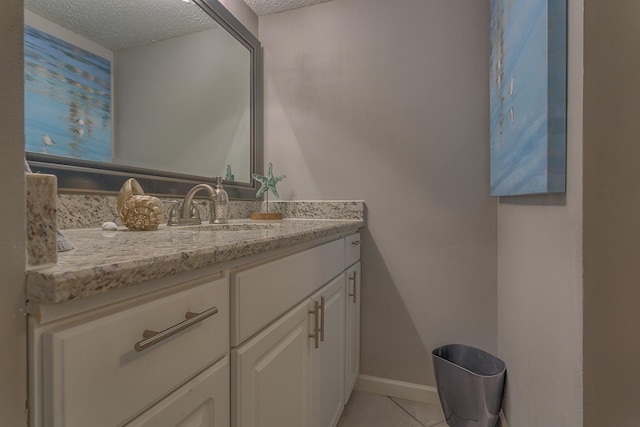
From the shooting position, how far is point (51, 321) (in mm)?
343

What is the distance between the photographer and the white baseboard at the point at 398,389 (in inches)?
61.6

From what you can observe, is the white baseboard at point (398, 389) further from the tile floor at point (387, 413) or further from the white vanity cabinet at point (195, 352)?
the white vanity cabinet at point (195, 352)

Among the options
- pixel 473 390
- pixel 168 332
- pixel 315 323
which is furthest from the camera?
pixel 473 390

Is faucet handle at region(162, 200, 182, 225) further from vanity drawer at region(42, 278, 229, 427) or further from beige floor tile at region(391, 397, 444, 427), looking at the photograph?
beige floor tile at region(391, 397, 444, 427)

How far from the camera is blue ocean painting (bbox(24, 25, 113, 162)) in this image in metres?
0.79

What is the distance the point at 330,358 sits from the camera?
1.19 m

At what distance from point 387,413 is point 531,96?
1465mm

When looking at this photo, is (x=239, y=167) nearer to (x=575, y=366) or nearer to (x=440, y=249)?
(x=440, y=249)

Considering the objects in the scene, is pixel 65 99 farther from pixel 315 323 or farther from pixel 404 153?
pixel 404 153

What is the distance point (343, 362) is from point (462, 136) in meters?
1.21

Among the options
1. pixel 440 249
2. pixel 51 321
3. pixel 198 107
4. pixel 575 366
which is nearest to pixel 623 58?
pixel 575 366

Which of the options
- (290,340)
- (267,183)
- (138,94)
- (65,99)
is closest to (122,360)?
(290,340)

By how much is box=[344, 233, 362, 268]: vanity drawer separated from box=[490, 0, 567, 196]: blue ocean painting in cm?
66

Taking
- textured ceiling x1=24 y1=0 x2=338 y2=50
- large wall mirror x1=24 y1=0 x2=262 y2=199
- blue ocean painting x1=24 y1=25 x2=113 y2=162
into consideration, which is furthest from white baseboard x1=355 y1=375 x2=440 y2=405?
textured ceiling x1=24 y1=0 x2=338 y2=50
